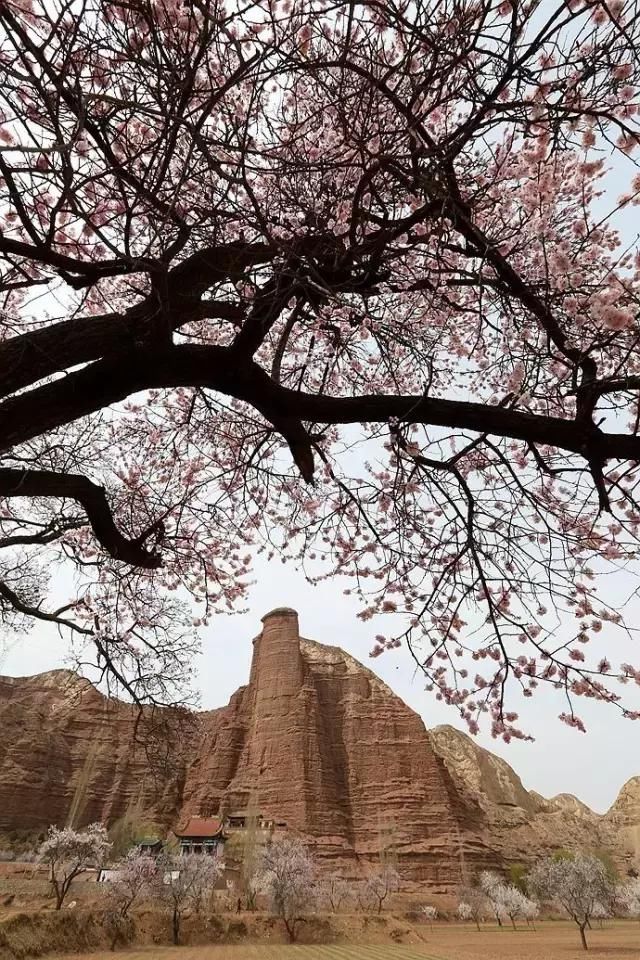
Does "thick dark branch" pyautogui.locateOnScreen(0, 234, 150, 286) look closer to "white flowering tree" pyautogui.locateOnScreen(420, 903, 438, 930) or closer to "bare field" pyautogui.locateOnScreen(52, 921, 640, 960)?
"bare field" pyautogui.locateOnScreen(52, 921, 640, 960)

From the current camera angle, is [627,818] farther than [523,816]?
Yes

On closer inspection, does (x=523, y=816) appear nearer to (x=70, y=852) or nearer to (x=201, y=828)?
(x=201, y=828)

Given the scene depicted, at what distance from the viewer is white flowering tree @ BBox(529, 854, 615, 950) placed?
26562 millimetres

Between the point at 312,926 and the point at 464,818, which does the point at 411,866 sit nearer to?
the point at 464,818

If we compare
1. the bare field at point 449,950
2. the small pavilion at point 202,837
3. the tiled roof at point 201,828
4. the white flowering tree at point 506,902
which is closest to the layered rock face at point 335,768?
the tiled roof at point 201,828

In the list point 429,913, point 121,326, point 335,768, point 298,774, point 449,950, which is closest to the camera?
point 121,326

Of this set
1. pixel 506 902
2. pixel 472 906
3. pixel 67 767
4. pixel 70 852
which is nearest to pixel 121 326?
pixel 70 852

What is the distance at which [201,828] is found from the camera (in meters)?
38.9

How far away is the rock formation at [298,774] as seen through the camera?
3806cm

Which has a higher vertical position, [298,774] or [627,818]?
[627,818]

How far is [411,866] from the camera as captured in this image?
118ft

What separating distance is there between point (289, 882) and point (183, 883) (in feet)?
17.4

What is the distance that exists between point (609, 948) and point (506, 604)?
85.8 ft

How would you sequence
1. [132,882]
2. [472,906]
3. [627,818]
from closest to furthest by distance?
1. [132,882]
2. [472,906]
3. [627,818]
